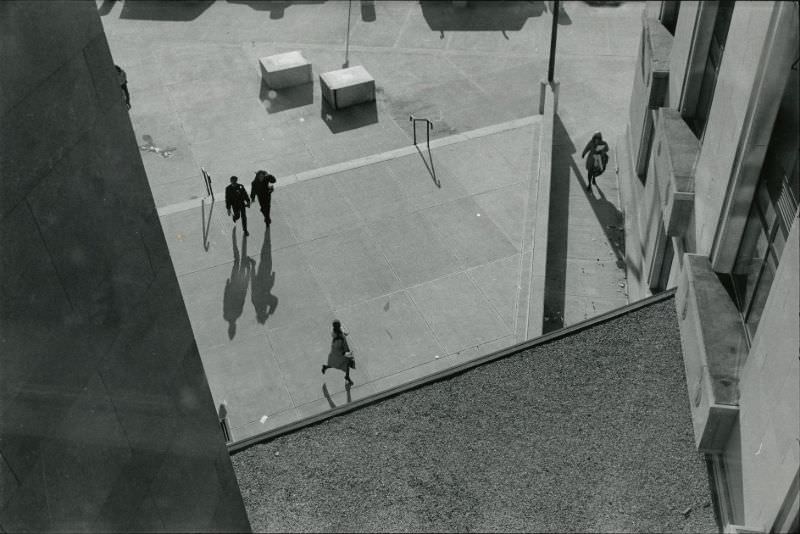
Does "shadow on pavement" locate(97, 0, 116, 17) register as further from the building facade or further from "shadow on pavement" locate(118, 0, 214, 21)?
the building facade

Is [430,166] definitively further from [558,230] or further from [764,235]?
[764,235]

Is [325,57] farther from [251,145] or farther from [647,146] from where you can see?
[647,146]

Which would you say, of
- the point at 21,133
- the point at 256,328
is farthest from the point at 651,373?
the point at 21,133

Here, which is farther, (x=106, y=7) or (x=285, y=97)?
(x=106, y=7)

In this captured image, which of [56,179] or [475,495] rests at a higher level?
[56,179]

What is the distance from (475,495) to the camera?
983 cm

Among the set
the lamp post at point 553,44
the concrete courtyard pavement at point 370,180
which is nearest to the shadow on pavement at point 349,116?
the concrete courtyard pavement at point 370,180

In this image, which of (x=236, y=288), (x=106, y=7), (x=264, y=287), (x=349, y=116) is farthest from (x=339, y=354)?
(x=106, y=7)

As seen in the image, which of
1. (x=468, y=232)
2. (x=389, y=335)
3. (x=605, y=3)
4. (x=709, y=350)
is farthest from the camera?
(x=605, y=3)

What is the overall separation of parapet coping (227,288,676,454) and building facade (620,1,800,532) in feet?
3.16

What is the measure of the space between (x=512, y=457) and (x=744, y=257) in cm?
442

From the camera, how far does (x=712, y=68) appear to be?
14305 mm

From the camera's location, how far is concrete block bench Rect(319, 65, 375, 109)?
75.8 feet

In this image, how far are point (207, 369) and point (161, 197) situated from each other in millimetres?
6931
